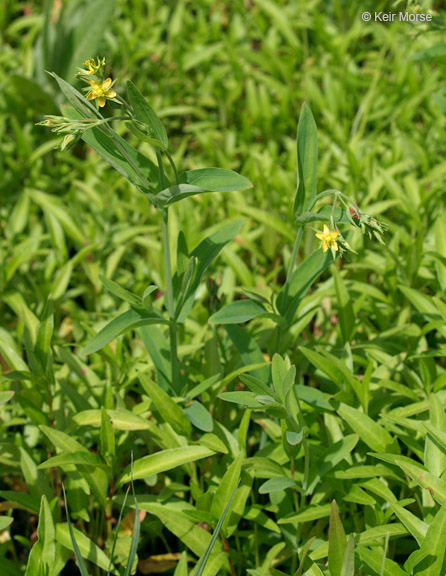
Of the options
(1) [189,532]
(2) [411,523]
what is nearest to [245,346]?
(1) [189,532]

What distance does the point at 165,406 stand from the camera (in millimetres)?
1585

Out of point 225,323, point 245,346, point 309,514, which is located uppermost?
point 225,323

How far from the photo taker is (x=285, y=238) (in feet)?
7.78

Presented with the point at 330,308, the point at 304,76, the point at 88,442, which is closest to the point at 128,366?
the point at 88,442

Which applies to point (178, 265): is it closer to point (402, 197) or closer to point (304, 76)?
point (402, 197)

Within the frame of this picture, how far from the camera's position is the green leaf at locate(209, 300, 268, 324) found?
1.55 m

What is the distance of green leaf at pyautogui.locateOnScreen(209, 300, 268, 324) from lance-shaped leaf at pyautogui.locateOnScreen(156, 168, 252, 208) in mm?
285

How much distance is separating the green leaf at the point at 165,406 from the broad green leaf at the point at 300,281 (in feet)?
1.16

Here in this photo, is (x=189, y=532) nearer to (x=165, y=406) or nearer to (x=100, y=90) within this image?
(x=165, y=406)

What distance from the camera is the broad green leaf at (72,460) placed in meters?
1.42

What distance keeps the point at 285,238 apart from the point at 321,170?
0.36 metres

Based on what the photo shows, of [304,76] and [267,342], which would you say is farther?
[304,76]

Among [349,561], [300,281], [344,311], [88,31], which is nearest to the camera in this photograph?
[349,561]

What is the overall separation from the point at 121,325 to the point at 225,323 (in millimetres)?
247
